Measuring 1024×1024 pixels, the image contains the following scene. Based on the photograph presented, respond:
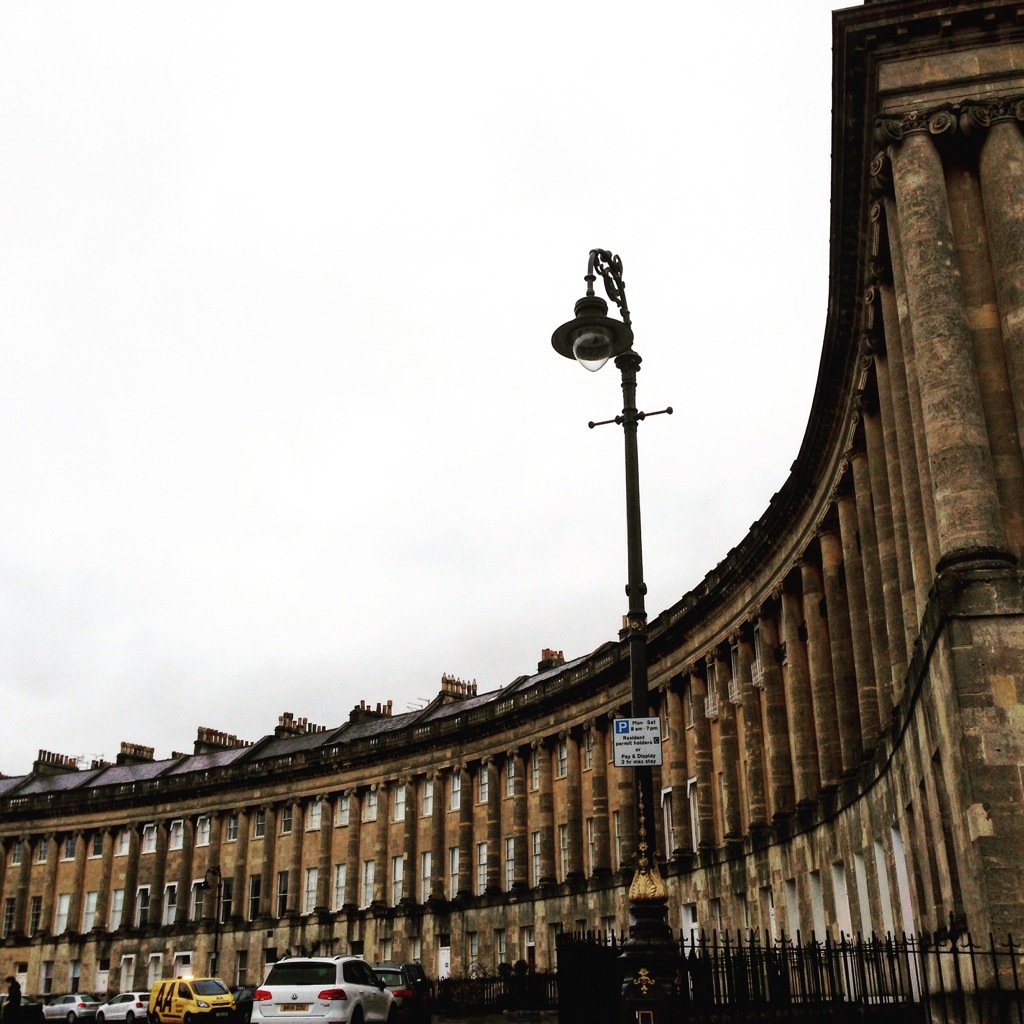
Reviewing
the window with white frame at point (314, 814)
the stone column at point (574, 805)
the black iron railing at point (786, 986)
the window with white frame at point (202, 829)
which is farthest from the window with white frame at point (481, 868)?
the black iron railing at point (786, 986)

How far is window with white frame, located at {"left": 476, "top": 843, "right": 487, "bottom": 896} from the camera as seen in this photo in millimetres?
62375

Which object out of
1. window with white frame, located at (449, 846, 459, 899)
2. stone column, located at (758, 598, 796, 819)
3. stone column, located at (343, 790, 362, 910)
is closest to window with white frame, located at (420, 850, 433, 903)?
window with white frame, located at (449, 846, 459, 899)

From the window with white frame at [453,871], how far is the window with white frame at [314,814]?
10813 millimetres

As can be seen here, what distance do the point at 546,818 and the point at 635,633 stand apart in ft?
153

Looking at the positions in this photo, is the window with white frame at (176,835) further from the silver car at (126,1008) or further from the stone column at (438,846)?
the silver car at (126,1008)

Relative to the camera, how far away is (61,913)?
80.8 metres

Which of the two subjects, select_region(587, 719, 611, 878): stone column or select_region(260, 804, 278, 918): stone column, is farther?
select_region(260, 804, 278, 918): stone column

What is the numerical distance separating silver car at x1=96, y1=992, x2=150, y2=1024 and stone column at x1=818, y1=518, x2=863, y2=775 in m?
29.2

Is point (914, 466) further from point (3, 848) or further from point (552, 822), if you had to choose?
point (3, 848)

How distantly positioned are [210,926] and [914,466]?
6269 cm

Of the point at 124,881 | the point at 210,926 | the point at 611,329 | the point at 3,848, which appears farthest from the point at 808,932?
the point at 3,848

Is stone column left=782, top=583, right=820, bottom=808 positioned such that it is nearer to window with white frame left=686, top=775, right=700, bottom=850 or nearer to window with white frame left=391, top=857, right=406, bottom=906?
window with white frame left=686, top=775, right=700, bottom=850

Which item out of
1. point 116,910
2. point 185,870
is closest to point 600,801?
point 185,870

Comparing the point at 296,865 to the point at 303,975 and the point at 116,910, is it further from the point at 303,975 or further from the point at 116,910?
the point at 303,975
